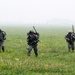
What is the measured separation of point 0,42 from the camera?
952 inches

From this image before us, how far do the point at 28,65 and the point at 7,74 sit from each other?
115 inches

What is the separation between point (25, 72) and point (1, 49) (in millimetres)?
11714

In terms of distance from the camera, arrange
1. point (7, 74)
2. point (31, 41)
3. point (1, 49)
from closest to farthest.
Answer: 1. point (7, 74)
2. point (31, 41)
3. point (1, 49)

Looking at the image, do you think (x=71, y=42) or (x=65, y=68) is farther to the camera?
(x=71, y=42)

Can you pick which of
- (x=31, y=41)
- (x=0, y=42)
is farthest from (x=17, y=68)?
(x=0, y=42)

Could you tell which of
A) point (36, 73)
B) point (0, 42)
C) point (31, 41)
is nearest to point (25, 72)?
point (36, 73)

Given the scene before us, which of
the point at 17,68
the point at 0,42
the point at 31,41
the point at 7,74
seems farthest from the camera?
the point at 0,42

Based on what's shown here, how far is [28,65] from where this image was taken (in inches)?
658

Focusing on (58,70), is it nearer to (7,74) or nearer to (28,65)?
(28,65)

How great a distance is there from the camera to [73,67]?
1697 cm

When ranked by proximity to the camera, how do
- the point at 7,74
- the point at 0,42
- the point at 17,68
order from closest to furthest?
the point at 7,74, the point at 17,68, the point at 0,42

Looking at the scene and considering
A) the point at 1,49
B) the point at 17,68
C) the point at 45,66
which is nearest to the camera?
the point at 17,68

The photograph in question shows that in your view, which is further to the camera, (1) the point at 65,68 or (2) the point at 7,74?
(1) the point at 65,68

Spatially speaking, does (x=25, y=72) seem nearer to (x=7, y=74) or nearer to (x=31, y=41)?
(x=7, y=74)
